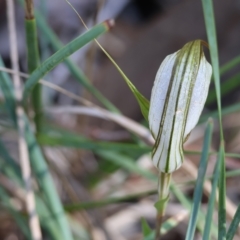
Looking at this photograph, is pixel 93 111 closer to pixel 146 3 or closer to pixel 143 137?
pixel 143 137

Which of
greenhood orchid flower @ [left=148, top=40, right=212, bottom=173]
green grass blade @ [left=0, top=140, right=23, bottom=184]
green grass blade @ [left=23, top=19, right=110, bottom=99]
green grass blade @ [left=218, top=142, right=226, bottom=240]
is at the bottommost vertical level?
green grass blade @ [left=218, top=142, right=226, bottom=240]

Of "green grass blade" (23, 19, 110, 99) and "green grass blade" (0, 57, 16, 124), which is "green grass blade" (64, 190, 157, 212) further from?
"green grass blade" (23, 19, 110, 99)

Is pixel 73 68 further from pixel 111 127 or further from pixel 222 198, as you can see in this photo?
pixel 111 127

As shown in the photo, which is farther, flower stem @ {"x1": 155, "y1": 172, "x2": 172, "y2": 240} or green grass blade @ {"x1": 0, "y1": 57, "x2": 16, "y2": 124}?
green grass blade @ {"x1": 0, "y1": 57, "x2": 16, "y2": 124}

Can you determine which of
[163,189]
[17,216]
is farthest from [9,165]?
[163,189]

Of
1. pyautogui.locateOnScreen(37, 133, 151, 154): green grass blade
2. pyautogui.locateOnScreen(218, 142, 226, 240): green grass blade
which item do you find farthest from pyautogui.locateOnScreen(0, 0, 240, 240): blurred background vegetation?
pyautogui.locateOnScreen(218, 142, 226, 240): green grass blade

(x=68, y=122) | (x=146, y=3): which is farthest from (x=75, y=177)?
(x=146, y=3)

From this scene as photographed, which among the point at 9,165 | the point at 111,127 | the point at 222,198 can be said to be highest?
the point at 111,127

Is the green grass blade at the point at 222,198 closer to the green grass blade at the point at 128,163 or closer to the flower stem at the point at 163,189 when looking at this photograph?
the flower stem at the point at 163,189
